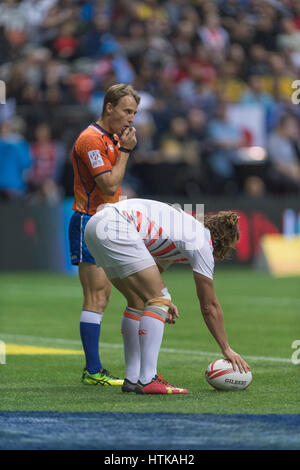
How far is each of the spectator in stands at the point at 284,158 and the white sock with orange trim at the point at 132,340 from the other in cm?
1345

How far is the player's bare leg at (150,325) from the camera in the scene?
6.37 metres

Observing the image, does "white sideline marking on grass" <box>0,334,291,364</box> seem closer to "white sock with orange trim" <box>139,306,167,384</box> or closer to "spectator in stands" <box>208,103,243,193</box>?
"white sock with orange trim" <box>139,306,167,384</box>

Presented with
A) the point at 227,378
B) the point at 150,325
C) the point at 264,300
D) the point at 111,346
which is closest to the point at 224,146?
the point at 264,300

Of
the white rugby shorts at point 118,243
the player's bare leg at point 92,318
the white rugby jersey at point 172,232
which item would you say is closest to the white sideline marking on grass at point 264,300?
the player's bare leg at point 92,318

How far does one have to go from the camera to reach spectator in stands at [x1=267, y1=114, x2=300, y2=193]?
65.1ft

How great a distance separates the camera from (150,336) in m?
6.36

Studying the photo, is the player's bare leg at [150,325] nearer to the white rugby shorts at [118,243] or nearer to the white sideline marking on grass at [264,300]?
the white rugby shorts at [118,243]

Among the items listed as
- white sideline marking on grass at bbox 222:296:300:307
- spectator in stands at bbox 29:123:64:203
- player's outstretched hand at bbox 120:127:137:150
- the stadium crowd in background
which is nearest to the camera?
player's outstretched hand at bbox 120:127:137:150

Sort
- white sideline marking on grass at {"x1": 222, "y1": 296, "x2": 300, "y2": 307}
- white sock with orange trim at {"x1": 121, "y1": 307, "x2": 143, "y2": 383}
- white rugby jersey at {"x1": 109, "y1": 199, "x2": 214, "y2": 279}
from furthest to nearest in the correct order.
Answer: white sideline marking on grass at {"x1": 222, "y1": 296, "x2": 300, "y2": 307} < white sock with orange trim at {"x1": 121, "y1": 307, "x2": 143, "y2": 383} < white rugby jersey at {"x1": 109, "y1": 199, "x2": 214, "y2": 279}

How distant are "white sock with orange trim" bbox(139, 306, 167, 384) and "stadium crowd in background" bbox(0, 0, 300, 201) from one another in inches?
435

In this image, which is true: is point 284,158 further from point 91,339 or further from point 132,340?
point 132,340

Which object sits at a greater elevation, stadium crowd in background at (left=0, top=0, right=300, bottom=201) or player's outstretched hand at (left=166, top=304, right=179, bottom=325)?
stadium crowd in background at (left=0, top=0, right=300, bottom=201)

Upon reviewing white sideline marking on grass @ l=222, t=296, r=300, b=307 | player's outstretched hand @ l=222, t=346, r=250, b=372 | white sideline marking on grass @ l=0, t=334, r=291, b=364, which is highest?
player's outstretched hand @ l=222, t=346, r=250, b=372

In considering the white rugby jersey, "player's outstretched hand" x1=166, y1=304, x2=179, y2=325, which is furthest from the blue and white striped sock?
the white rugby jersey
